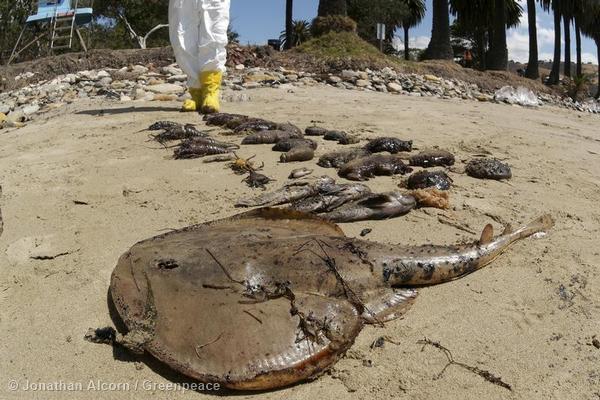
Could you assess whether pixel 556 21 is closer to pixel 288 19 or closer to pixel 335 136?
pixel 288 19

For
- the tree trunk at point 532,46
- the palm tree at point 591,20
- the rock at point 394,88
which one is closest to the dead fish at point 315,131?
the rock at point 394,88

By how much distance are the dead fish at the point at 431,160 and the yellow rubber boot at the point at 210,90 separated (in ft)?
11.5

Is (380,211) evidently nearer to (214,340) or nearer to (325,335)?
(325,335)

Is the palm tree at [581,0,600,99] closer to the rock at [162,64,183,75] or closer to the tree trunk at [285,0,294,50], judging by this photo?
the tree trunk at [285,0,294,50]

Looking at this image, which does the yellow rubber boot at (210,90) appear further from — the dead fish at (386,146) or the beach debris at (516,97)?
the beach debris at (516,97)

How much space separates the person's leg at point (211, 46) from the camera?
7.59 meters

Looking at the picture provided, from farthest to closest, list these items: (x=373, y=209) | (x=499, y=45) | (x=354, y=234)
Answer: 1. (x=499, y=45)
2. (x=373, y=209)
3. (x=354, y=234)

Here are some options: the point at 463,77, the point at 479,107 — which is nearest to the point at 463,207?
the point at 479,107

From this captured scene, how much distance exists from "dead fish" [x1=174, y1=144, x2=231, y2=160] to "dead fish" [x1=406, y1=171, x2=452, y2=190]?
2.09 meters

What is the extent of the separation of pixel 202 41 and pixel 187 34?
1.04 ft

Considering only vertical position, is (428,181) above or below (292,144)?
below

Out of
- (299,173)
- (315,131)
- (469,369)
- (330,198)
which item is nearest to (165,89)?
(315,131)

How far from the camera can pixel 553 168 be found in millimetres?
5973

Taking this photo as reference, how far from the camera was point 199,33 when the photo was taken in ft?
25.3
